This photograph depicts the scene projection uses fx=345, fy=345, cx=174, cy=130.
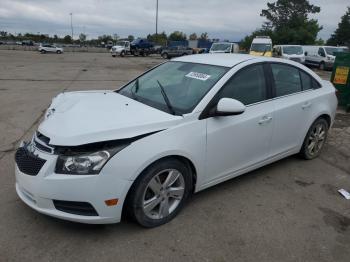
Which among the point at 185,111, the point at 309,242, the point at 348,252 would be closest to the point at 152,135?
the point at 185,111

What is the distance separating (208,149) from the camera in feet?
11.5

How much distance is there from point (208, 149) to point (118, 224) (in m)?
1.15

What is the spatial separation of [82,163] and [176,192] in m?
1.01

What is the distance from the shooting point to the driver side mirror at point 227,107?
3.41 metres

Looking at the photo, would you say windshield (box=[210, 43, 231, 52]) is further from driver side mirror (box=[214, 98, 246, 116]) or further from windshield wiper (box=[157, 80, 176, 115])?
driver side mirror (box=[214, 98, 246, 116])

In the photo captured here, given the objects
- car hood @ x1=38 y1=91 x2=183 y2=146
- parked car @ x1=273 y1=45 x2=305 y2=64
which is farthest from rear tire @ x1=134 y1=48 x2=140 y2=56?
car hood @ x1=38 y1=91 x2=183 y2=146

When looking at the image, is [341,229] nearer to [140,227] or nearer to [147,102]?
[140,227]

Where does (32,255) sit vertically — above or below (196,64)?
below

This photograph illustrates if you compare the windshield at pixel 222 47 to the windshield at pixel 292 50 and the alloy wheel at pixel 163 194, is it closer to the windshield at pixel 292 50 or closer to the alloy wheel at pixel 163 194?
the windshield at pixel 292 50

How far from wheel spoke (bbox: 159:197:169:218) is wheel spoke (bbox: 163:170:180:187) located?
0.15 meters

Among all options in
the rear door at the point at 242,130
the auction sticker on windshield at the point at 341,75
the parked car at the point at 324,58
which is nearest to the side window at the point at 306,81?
the rear door at the point at 242,130

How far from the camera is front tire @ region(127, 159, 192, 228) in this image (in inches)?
121

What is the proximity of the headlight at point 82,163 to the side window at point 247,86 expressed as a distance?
150cm

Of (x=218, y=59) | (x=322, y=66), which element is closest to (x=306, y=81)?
(x=218, y=59)
